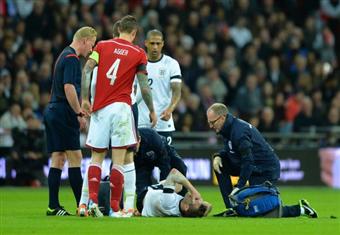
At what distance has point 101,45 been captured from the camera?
1344 cm

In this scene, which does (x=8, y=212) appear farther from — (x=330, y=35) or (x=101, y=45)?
(x=330, y=35)

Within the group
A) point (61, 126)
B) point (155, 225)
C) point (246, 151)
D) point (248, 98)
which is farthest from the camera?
point (248, 98)

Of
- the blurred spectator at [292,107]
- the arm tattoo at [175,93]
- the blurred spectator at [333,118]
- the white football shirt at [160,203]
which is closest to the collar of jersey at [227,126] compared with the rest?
the white football shirt at [160,203]

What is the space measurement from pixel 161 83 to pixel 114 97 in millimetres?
3038

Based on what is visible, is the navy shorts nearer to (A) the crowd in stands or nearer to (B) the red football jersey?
(B) the red football jersey

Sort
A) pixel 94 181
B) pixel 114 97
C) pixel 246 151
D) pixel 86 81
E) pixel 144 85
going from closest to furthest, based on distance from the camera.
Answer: pixel 94 181 → pixel 86 81 → pixel 114 97 → pixel 144 85 → pixel 246 151

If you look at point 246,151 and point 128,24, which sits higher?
point 128,24

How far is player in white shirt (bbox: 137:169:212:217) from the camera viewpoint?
1346 centimetres

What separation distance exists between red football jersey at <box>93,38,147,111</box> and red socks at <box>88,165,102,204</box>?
74 centimetres

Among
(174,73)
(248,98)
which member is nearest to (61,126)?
(174,73)

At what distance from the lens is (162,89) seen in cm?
1638

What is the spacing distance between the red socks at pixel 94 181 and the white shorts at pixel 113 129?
28 cm

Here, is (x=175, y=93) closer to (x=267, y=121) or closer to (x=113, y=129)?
(x=113, y=129)

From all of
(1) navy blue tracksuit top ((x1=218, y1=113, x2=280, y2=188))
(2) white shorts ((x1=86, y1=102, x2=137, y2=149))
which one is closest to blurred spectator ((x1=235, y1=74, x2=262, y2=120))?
(1) navy blue tracksuit top ((x1=218, y1=113, x2=280, y2=188))
